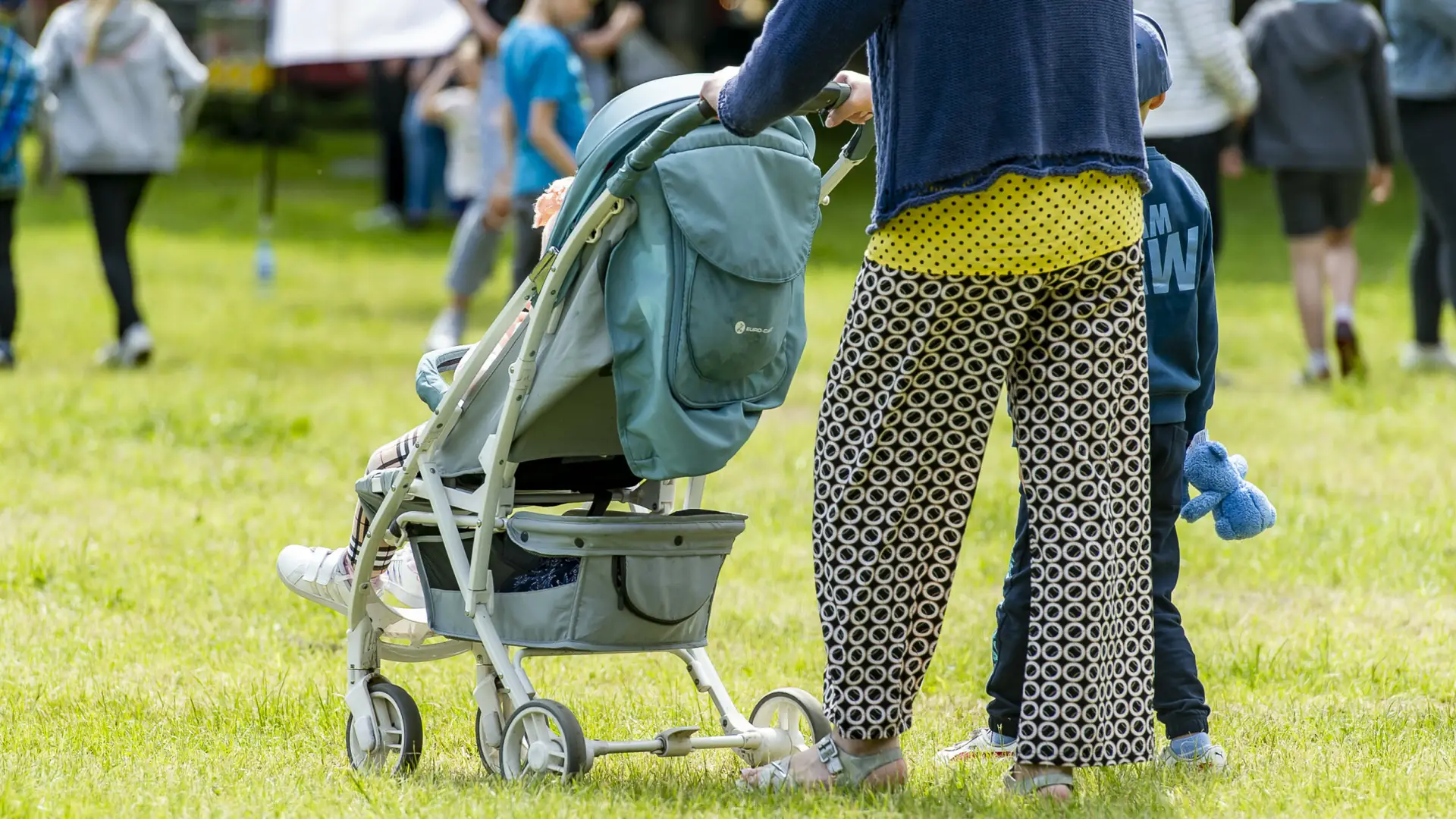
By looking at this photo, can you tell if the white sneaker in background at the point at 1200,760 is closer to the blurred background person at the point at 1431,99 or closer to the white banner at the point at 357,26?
the blurred background person at the point at 1431,99

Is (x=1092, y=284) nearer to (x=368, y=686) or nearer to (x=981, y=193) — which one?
(x=981, y=193)

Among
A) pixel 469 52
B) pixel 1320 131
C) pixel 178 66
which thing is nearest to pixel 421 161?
pixel 469 52

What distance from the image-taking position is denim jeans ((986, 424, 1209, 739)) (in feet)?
11.8

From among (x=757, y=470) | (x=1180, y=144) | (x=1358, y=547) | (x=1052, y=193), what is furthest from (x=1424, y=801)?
(x=1180, y=144)

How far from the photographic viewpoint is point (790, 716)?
372 centimetres

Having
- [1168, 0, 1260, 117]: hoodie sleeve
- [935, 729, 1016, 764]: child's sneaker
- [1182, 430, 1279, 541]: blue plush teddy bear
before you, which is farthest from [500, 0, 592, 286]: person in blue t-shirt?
[1182, 430, 1279, 541]: blue plush teddy bear

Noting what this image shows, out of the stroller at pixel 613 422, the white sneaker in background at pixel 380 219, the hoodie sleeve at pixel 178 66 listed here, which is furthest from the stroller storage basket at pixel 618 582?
the white sneaker in background at pixel 380 219

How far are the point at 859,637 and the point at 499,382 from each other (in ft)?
2.73

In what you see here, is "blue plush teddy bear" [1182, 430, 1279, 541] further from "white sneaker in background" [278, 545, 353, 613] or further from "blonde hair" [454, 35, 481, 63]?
"blonde hair" [454, 35, 481, 63]

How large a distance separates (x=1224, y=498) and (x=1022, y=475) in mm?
536

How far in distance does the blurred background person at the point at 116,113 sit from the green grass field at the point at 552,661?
1.70ft

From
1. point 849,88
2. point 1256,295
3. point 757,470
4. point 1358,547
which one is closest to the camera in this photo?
point 849,88

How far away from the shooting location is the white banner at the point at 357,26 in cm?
1279

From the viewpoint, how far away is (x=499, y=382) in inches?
138
